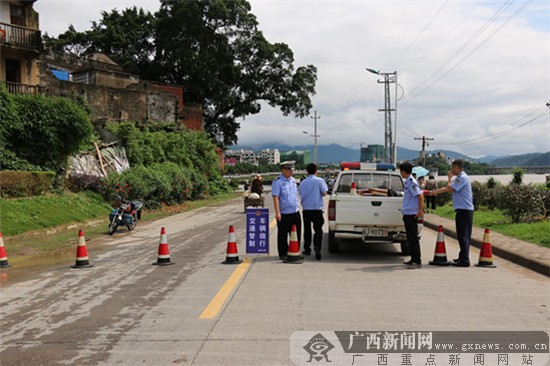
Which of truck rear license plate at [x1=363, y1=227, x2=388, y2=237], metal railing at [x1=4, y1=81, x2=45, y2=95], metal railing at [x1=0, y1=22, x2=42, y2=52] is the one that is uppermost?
metal railing at [x1=0, y1=22, x2=42, y2=52]

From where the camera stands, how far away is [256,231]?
9.80 metres

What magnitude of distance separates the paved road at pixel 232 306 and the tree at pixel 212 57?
39964mm

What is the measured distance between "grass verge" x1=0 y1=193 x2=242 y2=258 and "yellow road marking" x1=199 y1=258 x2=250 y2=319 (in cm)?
588

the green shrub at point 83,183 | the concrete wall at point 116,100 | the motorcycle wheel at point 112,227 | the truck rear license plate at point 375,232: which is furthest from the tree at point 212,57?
the truck rear license plate at point 375,232

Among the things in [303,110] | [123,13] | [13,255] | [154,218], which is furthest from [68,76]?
[13,255]

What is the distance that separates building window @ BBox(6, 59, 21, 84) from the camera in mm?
26375

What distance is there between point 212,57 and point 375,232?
130ft

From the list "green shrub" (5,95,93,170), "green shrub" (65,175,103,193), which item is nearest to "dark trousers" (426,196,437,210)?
"green shrub" (65,175,103,193)

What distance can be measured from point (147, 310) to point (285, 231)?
3910 mm

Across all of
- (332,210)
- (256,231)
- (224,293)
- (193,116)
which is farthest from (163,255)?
(193,116)

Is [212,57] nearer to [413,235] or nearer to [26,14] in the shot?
[26,14]

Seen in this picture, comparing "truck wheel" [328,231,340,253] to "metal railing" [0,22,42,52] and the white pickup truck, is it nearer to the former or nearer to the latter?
the white pickup truck

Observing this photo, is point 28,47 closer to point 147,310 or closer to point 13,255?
point 13,255

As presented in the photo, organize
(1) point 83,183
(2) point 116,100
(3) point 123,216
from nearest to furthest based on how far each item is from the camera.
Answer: (3) point 123,216, (1) point 83,183, (2) point 116,100
